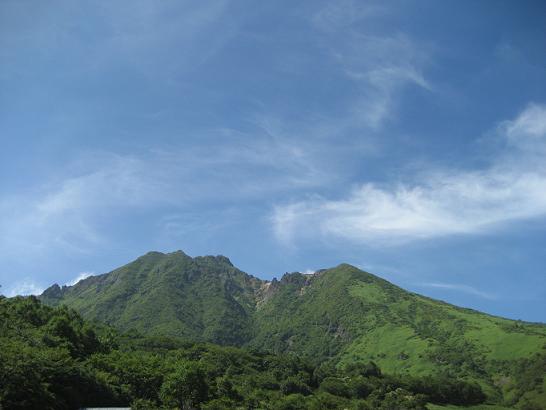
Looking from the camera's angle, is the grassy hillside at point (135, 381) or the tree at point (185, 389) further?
the tree at point (185, 389)

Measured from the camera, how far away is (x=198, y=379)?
11838 cm

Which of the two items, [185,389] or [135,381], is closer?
[185,389]

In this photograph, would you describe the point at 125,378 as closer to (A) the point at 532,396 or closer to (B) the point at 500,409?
(B) the point at 500,409

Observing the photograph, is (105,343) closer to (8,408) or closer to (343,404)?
(343,404)

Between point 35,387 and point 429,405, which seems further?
point 429,405

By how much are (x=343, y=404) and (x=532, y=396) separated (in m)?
87.8

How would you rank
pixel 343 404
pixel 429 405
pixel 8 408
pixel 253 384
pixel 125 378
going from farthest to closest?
pixel 429 405 < pixel 253 384 < pixel 343 404 < pixel 125 378 < pixel 8 408

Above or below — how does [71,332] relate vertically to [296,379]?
above

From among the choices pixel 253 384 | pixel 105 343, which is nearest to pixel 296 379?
pixel 253 384

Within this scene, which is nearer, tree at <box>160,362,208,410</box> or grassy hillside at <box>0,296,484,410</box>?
grassy hillside at <box>0,296,484,410</box>

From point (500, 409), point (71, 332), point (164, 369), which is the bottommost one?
point (500, 409)

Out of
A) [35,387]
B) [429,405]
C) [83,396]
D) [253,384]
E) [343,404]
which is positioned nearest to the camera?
[35,387]

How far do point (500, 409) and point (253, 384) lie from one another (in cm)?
9465

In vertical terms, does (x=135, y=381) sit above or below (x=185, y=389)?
above
